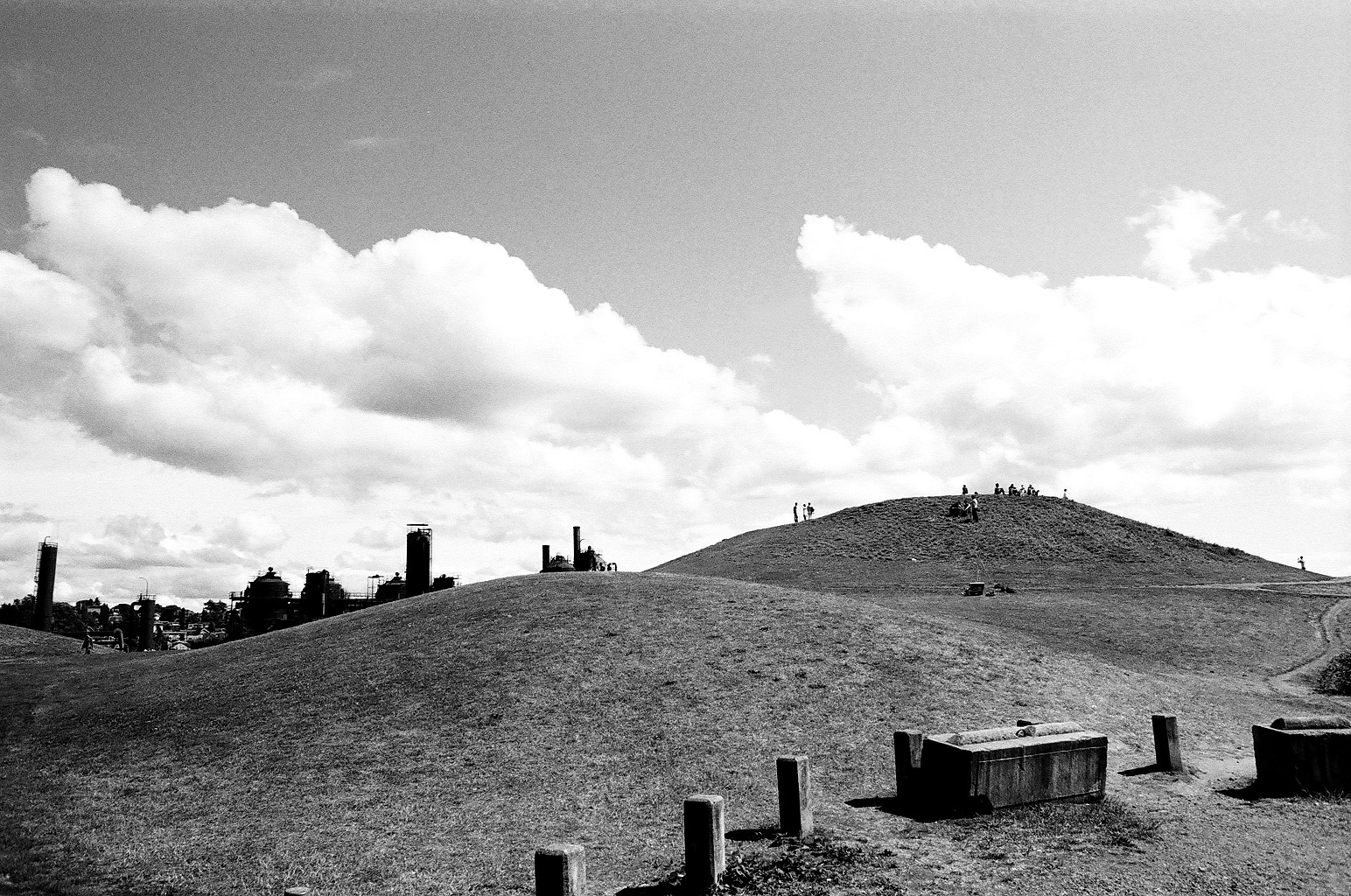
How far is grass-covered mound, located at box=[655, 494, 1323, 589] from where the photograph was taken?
2063 inches

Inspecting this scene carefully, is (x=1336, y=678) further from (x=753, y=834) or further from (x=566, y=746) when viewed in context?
(x=566, y=746)

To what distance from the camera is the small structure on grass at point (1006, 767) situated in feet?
37.3

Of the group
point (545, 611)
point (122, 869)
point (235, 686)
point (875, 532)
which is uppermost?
point (875, 532)

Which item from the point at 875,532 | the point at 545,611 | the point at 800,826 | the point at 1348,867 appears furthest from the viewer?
the point at 875,532

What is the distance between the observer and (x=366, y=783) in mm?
14539

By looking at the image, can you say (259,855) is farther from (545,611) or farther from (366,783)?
(545,611)

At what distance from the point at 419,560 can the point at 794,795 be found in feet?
187

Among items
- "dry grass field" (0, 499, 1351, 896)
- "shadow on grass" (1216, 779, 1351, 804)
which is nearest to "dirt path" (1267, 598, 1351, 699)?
"dry grass field" (0, 499, 1351, 896)

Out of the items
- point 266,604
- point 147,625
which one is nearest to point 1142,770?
point 266,604

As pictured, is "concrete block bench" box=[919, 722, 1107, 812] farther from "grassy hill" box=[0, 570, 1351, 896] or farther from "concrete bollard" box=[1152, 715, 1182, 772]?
"concrete bollard" box=[1152, 715, 1182, 772]

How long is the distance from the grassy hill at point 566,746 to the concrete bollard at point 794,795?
0.71 meters

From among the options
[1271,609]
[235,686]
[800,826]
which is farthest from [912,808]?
[1271,609]

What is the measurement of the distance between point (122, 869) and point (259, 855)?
5.70 feet

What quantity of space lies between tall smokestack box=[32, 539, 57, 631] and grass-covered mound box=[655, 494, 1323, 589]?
52.3 meters
